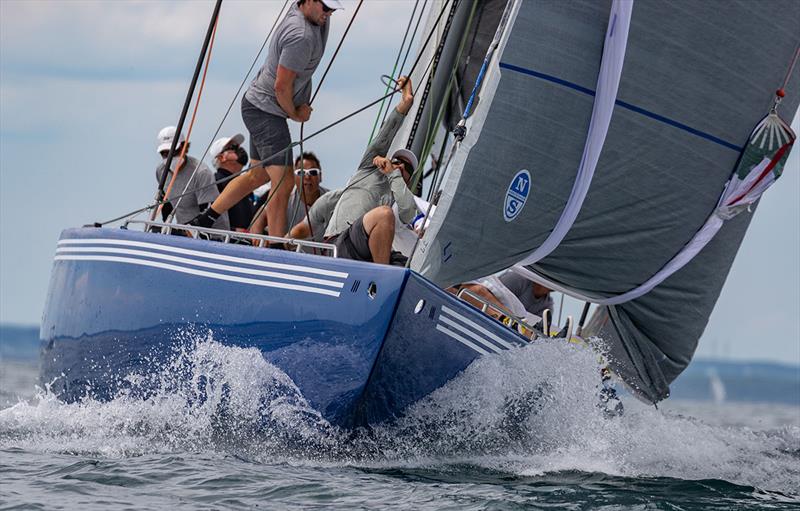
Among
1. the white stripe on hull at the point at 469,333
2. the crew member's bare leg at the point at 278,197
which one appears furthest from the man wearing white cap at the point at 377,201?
the white stripe on hull at the point at 469,333

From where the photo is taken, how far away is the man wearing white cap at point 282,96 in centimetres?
715

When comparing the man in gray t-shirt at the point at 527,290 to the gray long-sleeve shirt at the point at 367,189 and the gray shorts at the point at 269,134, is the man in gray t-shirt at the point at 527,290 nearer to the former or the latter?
the gray long-sleeve shirt at the point at 367,189

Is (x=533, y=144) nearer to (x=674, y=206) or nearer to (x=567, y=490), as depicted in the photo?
(x=674, y=206)

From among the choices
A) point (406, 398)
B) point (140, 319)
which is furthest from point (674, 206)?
point (140, 319)

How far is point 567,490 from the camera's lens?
5.53 meters

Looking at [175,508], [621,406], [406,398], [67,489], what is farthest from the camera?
[621,406]

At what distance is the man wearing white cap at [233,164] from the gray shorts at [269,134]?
4.33ft

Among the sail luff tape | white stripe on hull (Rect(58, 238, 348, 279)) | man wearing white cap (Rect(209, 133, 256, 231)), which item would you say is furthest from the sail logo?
man wearing white cap (Rect(209, 133, 256, 231))

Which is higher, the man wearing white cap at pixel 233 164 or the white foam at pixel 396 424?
the man wearing white cap at pixel 233 164

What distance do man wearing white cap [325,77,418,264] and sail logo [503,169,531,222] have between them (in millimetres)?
463

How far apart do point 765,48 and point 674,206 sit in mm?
1032

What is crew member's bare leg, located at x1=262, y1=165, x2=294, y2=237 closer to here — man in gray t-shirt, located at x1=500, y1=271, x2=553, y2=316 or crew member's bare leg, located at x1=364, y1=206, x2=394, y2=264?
crew member's bare leg, located at x1=364, y1=206, x2=394, y2=264

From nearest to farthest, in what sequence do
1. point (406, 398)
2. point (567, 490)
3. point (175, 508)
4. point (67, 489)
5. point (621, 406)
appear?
→ point (175, 508)
point (67, 489)
point (567, 490)
point (406, 398)
point (621, 406)

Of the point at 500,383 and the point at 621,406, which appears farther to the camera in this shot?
the point at 621,406
